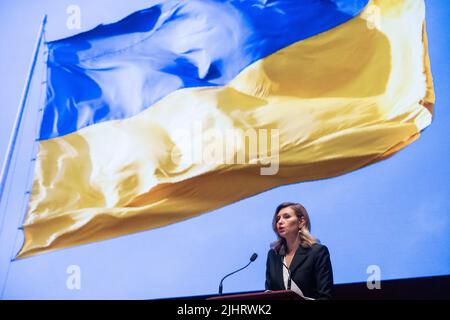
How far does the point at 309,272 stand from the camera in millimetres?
4840

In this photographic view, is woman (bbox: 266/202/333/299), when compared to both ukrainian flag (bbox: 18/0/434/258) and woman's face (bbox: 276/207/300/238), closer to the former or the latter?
woman's face (bbox: 276/207/300/238)

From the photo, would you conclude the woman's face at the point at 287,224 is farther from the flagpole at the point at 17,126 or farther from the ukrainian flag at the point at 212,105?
the flagpole at the point at 17,126

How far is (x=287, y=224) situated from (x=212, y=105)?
62.4 inches

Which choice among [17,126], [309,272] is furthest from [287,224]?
[17,126]

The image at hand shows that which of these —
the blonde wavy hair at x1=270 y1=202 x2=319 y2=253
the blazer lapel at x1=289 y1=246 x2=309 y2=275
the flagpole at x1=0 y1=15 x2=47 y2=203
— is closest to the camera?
the blazer lapel at x1=289 y1=246 x2=309 y2=275

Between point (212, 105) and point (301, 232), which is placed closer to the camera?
point (301, 232)

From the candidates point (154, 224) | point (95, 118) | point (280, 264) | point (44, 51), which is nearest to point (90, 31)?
point (44, 51)

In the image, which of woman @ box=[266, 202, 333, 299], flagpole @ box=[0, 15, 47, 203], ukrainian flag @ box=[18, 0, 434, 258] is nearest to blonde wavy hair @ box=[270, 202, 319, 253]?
woman @ box=[266, 202, 333, 299]

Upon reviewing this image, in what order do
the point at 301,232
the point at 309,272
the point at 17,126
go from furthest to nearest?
the point at 17,126 → the point at 301,232 → the point at 309,272

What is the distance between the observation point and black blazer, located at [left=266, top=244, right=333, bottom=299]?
4.77 metres

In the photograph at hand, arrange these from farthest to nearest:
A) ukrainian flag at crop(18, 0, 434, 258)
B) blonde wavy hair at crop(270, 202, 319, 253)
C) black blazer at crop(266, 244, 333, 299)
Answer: ukrainian flag at crop(18, 0, 434, 258), blonde wavy hair at crop(270, 202, 319, 253), black blazer at crop(266, 244, 333, 299)

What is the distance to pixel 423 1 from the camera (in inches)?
247

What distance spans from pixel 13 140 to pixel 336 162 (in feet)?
8.36

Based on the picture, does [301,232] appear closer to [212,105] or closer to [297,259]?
[297,259]
